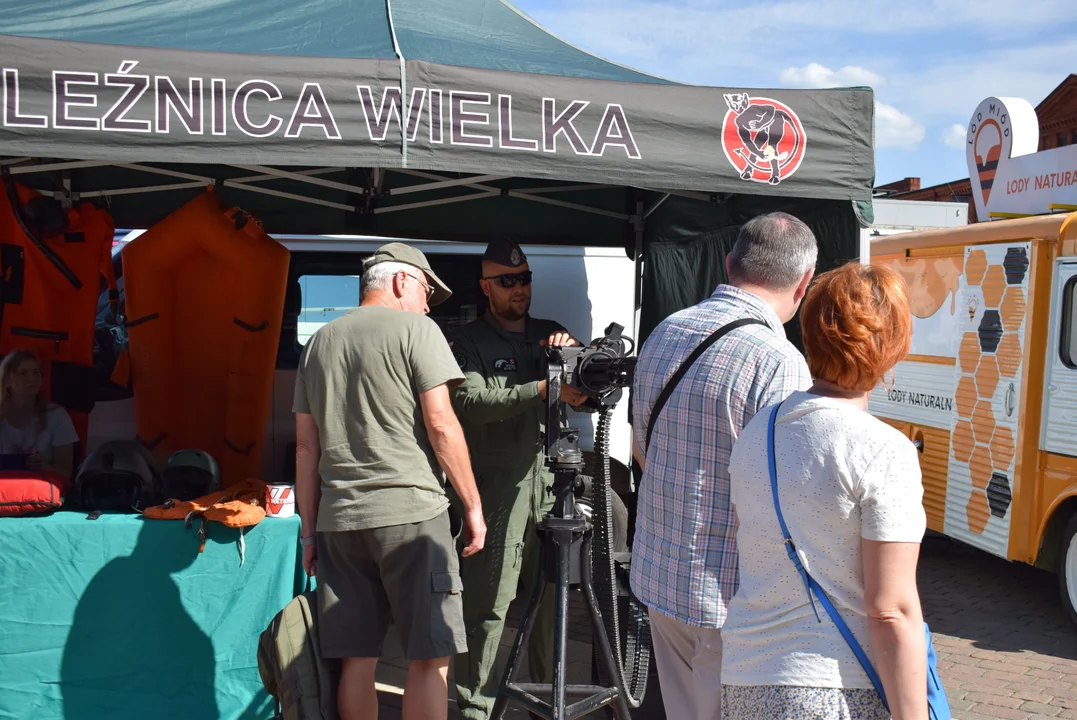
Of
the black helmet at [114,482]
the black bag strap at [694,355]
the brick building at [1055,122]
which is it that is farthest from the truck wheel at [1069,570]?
the brick building at [1055,122]

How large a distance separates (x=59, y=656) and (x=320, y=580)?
1.20 meters

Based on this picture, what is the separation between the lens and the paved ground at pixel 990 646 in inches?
162

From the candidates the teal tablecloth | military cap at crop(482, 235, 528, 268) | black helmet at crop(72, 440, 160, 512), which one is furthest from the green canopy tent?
the teal tablecloth

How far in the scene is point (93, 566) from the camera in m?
3.32

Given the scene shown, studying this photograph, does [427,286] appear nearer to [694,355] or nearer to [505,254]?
[505,254]

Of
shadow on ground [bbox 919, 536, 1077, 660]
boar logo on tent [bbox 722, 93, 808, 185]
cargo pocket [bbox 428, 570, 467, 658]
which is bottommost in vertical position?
shadow on ground [bbox 919, 536, 1077, 660]

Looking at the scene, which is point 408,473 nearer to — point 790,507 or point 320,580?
point 320,580

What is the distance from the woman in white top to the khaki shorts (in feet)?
4.27

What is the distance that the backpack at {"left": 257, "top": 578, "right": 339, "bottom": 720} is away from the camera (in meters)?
2.89

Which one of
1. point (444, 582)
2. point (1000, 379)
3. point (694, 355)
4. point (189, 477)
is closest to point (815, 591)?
point (694, 355)

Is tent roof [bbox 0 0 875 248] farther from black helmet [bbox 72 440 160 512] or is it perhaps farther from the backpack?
the backpack

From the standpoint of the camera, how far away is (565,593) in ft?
9.10

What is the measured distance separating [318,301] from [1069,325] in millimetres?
4258

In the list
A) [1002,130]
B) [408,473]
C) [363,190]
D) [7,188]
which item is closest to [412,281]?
[408,473]
